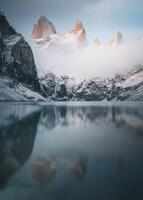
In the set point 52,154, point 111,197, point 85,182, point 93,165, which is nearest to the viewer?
point 111,197

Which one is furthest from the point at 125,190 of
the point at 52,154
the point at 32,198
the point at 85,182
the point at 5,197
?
the point at 52,154

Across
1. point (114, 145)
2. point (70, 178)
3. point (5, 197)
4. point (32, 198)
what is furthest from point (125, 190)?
point (114, 145)

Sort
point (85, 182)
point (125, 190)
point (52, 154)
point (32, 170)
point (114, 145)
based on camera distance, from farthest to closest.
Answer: point (114, 145), point (52, 154), point (32, 170), point (85, 182), point (125, 190)

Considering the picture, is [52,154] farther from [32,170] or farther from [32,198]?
[32,198]

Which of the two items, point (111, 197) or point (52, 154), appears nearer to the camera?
point (111, 197)

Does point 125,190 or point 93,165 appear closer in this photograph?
point 125,190

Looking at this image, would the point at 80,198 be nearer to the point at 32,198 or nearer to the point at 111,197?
the point at 111,197

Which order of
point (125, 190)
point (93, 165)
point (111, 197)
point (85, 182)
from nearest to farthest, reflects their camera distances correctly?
point (111, 197) < point (125, 190) < point (85, 182) < point (93, 165)

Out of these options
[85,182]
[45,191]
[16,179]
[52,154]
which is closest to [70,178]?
[85,182]

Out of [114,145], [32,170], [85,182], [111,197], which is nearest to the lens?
[111,197]
